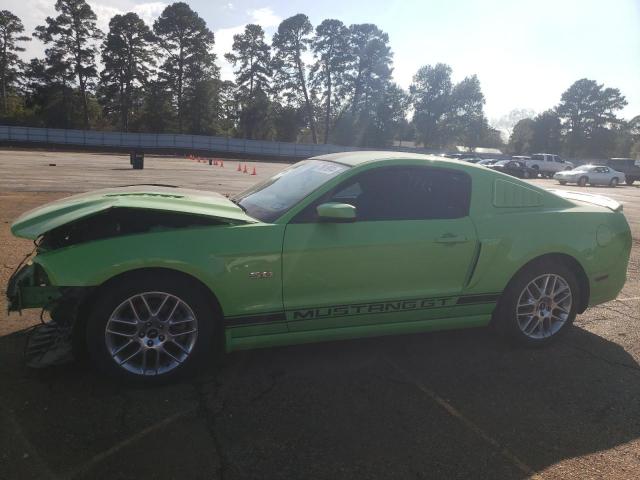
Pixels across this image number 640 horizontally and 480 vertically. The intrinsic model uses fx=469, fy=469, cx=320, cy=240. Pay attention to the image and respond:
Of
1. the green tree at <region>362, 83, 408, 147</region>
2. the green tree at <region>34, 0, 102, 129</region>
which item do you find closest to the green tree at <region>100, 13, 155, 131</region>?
the green tree at <region>34, 0, 102, 129</region>

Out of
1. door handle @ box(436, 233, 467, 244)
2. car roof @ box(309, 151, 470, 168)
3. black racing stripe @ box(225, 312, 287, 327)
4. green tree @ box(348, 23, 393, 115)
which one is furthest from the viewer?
green tree @ box(348, 23, 393, 115)

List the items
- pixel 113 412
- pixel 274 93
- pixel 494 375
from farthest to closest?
pixel 274 93 < pixel 494 375 < pixel 113 412

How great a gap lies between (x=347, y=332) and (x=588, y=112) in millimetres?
86108

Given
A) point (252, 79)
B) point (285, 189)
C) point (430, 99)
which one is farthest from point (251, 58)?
point (285, 189)

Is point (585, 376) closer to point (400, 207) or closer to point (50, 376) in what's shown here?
point (400, 207)

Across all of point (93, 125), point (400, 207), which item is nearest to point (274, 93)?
point (93, 125)

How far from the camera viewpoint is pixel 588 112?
75.1 meters

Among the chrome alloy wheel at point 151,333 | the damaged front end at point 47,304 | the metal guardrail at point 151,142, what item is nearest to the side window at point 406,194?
the chrome alloy wheel at point 151,333

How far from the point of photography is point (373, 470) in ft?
7.89

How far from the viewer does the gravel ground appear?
95.4 inches

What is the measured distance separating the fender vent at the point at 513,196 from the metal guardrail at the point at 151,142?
4534 centimetres

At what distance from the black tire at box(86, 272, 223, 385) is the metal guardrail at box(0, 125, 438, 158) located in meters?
45.3

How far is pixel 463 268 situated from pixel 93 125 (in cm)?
6307

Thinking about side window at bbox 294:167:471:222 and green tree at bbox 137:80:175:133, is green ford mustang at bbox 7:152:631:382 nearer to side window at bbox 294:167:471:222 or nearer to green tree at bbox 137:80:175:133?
side window at bbox 294:167:471:222
